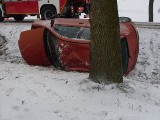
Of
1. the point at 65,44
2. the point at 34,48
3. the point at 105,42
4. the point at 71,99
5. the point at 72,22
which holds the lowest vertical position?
the point at 71,99

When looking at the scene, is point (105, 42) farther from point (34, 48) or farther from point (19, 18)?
point (19, 18)

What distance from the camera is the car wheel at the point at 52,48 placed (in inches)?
371

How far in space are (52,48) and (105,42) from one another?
2.88 metres

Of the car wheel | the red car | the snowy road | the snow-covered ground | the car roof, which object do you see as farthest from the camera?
the snow-covered ground

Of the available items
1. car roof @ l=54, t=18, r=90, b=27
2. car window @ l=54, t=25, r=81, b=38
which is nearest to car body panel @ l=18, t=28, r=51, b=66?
car window @ l=54, t=25, r=81, b=38

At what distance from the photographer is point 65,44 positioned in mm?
9180

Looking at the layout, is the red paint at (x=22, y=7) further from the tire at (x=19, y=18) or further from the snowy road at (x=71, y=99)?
the snowy road at (x=71, y=99)

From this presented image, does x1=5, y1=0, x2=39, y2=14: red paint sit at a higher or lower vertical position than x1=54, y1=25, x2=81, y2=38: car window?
higher

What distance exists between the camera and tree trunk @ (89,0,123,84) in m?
6.81

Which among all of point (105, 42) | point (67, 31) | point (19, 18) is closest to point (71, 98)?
point (105, 42)

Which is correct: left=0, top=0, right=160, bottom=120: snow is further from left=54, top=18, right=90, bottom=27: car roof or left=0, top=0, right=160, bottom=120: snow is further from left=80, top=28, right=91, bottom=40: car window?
left=54, top=18, right=90, bottom=27: car roof

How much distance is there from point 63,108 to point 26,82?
1272 mm

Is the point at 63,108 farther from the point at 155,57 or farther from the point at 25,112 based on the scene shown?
the point at 155,57

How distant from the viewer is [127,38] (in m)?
8.91
